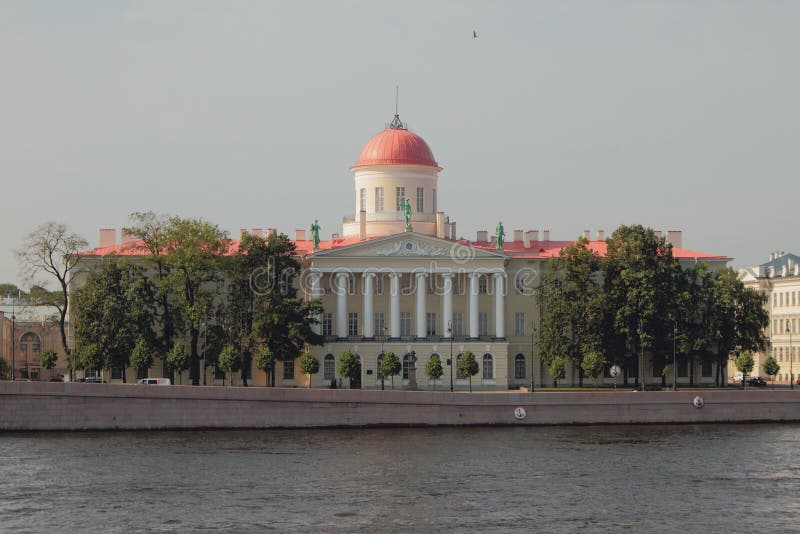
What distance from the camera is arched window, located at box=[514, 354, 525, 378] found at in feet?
283

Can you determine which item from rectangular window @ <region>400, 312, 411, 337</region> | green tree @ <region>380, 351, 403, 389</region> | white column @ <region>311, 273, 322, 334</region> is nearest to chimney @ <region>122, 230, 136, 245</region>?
white column @ <region>311, 273, 322, 334</region>

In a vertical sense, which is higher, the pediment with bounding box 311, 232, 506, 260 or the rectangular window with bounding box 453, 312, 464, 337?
the pediment with bounding box 311, 232, 506, 260

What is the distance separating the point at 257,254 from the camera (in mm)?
79375

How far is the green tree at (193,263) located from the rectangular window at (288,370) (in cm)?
568

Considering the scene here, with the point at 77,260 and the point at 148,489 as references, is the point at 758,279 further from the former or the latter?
the point at 148,489

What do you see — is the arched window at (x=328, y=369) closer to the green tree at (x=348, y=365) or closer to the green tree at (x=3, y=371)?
the green tree at (x=348, y=365)

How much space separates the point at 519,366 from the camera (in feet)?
283

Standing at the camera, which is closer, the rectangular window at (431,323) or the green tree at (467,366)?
the green tree at (467,366)

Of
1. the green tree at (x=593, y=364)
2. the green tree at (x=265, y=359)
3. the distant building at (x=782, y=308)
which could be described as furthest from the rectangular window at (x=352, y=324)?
the distant building at (x=782, y=308)

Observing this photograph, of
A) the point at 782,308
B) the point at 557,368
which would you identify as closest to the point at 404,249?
the point at 557,368

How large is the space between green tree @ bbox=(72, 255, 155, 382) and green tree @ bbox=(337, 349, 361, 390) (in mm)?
10320

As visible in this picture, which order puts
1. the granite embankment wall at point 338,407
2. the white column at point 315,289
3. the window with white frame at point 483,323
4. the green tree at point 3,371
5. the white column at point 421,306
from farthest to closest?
the window with white frame at point 483,323
the white column at point 421,306
the white column at point 315,289
the green tree at point 3,371
the granite embankment wall at point 338,407

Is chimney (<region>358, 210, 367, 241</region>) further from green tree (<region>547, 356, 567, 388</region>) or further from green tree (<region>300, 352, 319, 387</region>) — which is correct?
green tree (<region>547, 356, 567, 388</region>)

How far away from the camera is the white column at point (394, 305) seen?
275 ft
